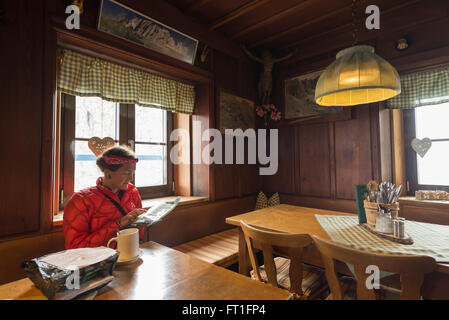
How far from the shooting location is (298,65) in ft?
11.1

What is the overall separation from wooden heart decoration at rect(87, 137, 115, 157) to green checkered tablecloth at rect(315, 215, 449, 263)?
197 cm

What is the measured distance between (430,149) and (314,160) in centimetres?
127

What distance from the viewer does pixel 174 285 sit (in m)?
0.90

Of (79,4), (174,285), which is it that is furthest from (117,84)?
(174,285)

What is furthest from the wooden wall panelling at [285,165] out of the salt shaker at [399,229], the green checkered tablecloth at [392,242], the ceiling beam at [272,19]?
the salt shaker at [399,229]

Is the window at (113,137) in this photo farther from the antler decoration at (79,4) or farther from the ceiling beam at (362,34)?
the ceiling beam at (362,34)

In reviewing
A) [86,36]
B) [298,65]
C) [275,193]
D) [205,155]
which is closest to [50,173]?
[86,36]

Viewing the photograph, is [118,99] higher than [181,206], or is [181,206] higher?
[118,99]

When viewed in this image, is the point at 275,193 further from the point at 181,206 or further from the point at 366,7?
the point at 366,7

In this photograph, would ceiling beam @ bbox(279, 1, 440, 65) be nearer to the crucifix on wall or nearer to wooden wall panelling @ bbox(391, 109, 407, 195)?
the crucifix on wall

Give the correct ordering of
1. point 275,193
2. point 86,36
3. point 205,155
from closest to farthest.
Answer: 1. point 86,36
2. point 205,155
3. point 275,193

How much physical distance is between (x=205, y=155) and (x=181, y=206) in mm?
719

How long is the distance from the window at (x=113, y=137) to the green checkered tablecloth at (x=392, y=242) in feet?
6.28
